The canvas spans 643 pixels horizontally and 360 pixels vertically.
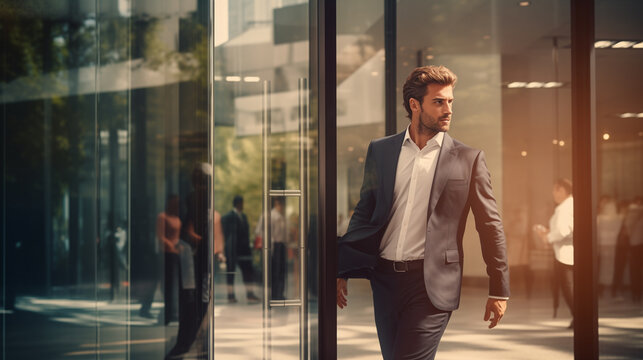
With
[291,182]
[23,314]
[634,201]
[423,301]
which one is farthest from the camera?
[634,201]

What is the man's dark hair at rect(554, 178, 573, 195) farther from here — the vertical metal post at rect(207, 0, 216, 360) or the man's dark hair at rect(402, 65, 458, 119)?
the vertical metal post at rect(207, 0, 216, 360)

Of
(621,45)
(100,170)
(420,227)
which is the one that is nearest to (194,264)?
(100,170)

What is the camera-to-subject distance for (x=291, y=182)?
4.72 m

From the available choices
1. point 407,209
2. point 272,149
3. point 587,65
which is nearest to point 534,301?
point 407,209

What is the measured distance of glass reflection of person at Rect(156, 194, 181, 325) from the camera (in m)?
4.81

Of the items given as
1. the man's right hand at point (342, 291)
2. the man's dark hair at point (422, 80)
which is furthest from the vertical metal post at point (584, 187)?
the man's right hand at point (342, 291)

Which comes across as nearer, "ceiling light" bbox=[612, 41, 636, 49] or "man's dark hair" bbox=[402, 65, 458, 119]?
"man's dark hair" bbox=[402, 65, 458, 119]

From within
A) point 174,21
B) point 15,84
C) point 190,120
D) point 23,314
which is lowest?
point 23,314

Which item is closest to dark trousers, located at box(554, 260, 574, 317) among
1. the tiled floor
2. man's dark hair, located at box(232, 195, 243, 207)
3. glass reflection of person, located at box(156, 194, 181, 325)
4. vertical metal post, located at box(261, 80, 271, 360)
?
the tiled floor

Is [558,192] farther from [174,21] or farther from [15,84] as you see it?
[15,84]

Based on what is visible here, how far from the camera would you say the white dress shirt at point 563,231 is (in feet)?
16.3

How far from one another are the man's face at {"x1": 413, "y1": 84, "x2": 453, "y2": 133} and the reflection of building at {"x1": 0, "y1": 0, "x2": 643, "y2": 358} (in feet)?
0.51

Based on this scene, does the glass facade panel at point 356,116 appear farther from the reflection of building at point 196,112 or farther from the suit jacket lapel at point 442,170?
the suit jacket lapel at point 442,170

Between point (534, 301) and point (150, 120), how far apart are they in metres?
3.30
